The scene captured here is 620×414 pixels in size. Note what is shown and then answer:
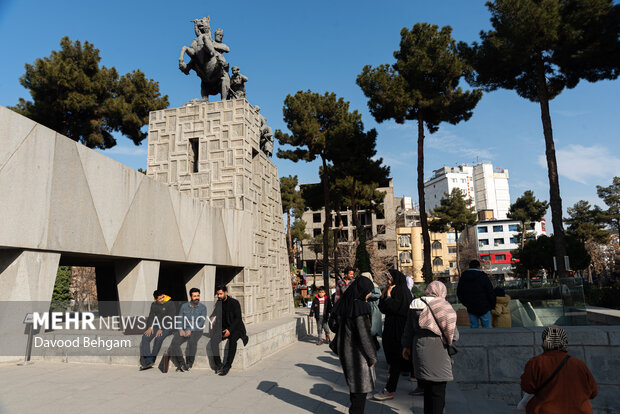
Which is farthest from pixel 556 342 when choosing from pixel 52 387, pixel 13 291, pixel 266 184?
pixel 266 184

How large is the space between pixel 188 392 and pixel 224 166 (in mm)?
9870

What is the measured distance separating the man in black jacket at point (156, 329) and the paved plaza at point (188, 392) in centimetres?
24

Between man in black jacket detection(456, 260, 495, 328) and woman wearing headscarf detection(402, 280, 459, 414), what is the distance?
2891 mm

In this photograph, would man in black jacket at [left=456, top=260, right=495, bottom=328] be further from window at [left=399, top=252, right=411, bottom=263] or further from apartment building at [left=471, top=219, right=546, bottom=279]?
apartment building at [left=471, top=219, right=546, bottom=279]

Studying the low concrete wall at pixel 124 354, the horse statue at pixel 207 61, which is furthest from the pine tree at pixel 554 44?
the low concrete wall at pixel 124 354

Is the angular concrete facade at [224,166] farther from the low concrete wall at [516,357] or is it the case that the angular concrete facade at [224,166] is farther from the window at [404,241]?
the window at [404,241]

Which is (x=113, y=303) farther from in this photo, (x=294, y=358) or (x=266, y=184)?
(x=294, y=358)

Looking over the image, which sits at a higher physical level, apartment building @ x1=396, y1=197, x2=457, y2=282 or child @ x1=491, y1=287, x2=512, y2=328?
apartment building @ x1=396, y1=197, x2=457, y2=282

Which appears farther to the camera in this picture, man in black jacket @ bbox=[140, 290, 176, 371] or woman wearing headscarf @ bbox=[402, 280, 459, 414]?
man in black jacket @ bbox=[140, 290, 176, 371]

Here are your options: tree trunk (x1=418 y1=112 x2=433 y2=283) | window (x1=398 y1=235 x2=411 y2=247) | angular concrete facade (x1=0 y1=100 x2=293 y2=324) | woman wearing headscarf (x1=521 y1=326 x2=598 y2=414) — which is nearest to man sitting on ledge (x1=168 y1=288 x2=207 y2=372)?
angular concrete facade (x1=0 y1=100 x2=293 y2=324)

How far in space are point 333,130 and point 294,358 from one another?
21352 millimetres

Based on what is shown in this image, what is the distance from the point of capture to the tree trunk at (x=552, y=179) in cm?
1700

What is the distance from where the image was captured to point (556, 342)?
3258mm

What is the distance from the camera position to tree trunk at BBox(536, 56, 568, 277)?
1700 cm
